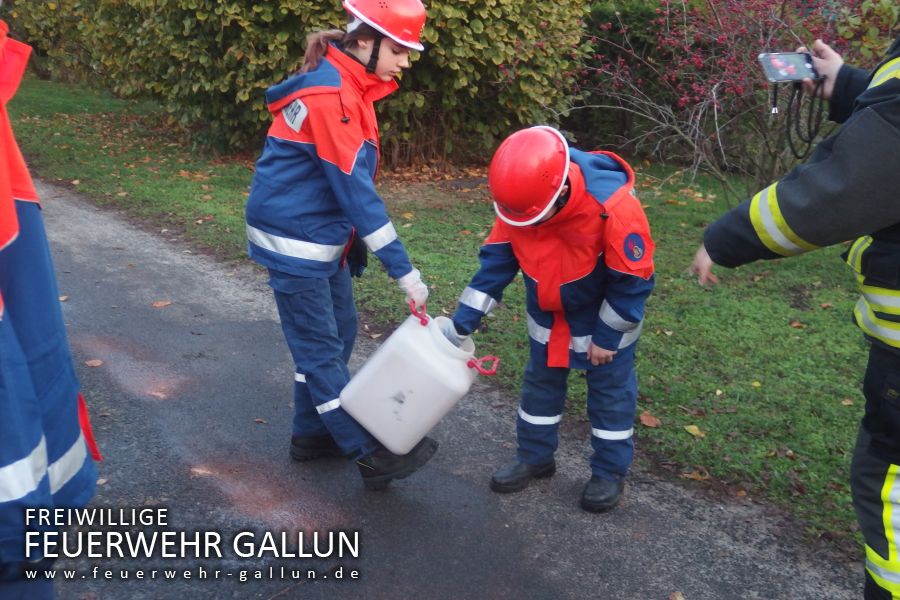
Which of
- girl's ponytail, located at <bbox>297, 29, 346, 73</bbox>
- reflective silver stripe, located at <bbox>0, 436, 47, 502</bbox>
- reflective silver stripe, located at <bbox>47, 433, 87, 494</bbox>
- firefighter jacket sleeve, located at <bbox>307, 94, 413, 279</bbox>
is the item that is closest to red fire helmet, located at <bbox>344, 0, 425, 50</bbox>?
girl's ponytail, located at <bbox>297, 29, 346, 73</bbox>

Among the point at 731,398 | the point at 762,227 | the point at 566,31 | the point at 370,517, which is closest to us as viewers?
the point at 762,227

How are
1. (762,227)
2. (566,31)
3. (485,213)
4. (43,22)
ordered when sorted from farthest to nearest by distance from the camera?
(43,22)
(566,31)
(485,213)
(762,227)

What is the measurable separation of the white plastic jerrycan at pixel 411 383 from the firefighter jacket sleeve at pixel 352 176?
0.97ft

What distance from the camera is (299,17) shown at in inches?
361

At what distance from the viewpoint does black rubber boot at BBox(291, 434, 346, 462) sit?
3889 millimetres

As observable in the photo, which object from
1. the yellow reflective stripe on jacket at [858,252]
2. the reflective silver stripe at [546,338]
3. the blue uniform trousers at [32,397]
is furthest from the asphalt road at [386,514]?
the yellow reflective stripe on jacket at [858,252]

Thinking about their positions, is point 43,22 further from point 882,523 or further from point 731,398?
point 882,523

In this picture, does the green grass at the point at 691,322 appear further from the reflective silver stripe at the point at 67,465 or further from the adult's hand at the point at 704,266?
the reflective silver stripe at the point at 67,465

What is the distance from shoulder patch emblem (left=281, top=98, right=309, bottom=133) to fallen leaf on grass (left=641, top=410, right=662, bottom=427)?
229cm

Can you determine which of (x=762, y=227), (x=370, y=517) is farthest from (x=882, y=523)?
(x=370, y=517)

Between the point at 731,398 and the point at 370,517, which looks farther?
the point at 731,398

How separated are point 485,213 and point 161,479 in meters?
5.67

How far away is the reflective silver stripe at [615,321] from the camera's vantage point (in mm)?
3262

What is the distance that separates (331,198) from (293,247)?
0.25m
